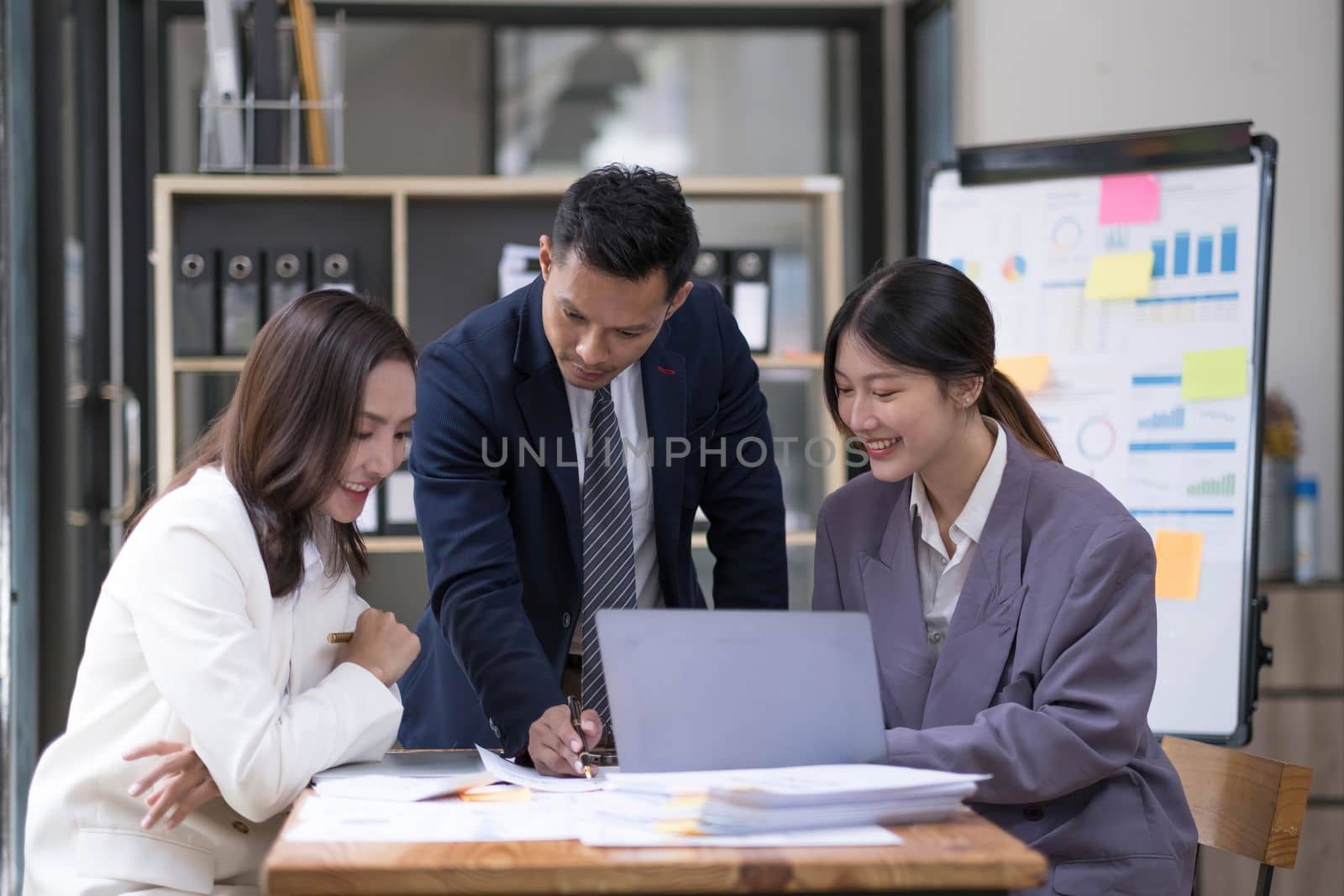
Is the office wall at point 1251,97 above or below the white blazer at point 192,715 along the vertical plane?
above

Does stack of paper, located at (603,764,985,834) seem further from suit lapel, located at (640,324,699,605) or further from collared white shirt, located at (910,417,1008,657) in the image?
suit lapel, located at (640,324,699,605)

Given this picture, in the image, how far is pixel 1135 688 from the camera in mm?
1421

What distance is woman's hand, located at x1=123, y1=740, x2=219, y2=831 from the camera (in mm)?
1311

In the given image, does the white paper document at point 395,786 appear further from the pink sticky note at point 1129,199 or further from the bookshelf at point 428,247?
the bookshelf at point 428,247

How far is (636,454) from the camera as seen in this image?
1.87 meters

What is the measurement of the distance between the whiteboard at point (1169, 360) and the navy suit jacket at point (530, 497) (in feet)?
2.89

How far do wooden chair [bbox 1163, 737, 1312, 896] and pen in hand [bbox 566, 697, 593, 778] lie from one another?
0.72 m

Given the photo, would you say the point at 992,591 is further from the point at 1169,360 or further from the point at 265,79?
the point at 265,79

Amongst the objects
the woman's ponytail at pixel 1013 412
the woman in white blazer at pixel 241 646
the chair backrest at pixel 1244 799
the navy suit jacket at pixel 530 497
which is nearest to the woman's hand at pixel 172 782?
the woman in white blazer at pixel 241 646

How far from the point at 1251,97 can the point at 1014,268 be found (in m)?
1.36

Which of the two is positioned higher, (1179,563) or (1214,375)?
(1214,375)

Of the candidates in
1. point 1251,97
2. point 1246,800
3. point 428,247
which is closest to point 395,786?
point 1246,800

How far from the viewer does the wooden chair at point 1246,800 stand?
1601 millimetres

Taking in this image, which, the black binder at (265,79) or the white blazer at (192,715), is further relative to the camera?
the black binder at (265,79)
